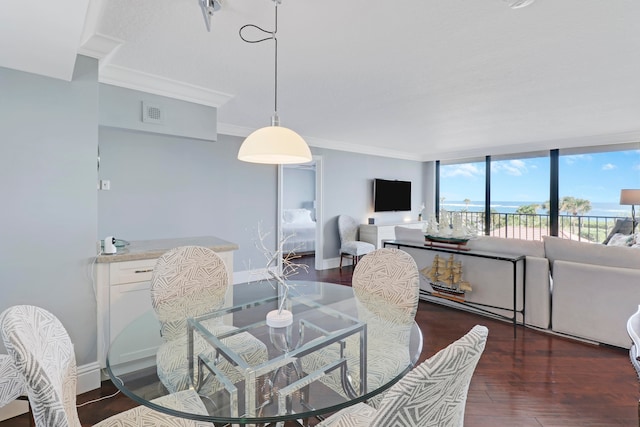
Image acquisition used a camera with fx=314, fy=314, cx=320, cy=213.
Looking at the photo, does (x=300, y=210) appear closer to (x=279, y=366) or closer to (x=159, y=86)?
(x=159, y=86)

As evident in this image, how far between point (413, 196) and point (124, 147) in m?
6.23

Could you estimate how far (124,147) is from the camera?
11.3ft

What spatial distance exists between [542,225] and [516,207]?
61cm

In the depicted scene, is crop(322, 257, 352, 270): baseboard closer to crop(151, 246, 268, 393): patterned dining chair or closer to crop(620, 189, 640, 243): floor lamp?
crop(151, 246, 268, 393): patterned dining chair

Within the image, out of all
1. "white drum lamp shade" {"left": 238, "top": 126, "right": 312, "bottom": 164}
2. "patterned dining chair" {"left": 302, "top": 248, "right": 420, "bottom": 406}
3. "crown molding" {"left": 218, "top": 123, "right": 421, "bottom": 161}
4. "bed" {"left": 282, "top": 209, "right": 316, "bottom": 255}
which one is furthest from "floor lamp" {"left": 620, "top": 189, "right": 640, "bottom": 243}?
"white drum lamp shade" {"left": 238, "top": 126, "right": 312, "bottom": 164}

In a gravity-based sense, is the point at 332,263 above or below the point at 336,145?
below

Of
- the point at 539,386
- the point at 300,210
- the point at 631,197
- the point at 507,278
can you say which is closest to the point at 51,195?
the point at 539,386

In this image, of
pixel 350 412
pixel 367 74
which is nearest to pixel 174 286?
pixel 350 412

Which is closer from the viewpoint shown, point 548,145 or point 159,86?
point 159,86

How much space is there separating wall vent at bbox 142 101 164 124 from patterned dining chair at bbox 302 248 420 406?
89.8 inches

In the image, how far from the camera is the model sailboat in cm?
344

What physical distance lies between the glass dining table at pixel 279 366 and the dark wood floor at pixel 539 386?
83 centimetres

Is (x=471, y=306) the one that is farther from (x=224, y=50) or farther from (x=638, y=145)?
(x=638, y=145)

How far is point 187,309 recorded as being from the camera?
6.15ft
